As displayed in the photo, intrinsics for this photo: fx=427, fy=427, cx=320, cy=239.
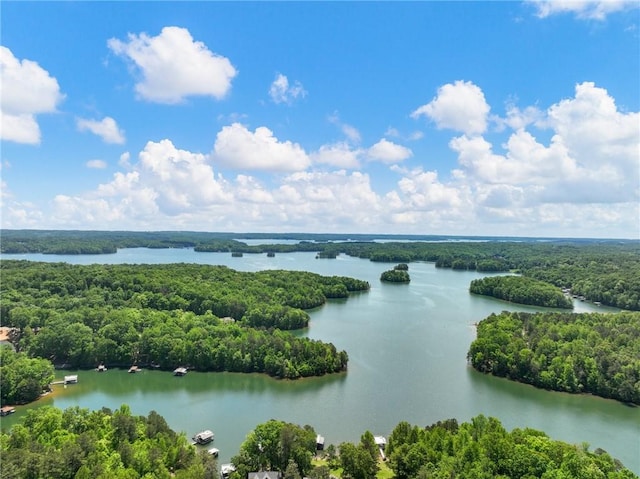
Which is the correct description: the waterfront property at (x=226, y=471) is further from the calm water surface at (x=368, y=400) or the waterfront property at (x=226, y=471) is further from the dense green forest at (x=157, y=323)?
the dense green forest at (x=157, y=323)

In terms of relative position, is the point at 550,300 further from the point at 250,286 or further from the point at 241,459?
the point at 241,459

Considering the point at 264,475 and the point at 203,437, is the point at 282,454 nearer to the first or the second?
the point at 264,475

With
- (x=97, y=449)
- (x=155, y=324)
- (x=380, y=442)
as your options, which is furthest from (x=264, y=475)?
(x=155, y=324)

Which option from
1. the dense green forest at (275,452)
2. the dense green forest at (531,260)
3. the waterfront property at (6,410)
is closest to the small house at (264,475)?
the dense green forest at (275,452)

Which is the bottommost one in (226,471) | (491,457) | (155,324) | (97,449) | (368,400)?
(368,400)

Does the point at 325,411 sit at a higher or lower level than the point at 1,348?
lower

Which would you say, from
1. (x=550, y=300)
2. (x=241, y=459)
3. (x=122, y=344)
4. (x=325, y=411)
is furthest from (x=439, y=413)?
(x=550, y=300)

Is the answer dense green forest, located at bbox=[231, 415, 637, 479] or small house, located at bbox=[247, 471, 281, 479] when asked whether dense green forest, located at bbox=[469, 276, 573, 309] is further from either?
small house, located at bbox=[247, 471, 281, 479]
